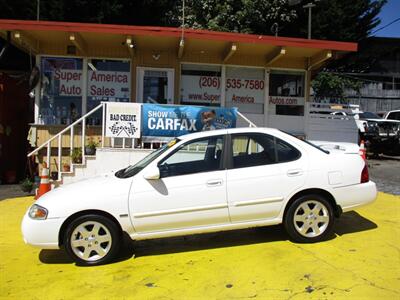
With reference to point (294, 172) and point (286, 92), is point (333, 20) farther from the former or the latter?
point (294, 172)

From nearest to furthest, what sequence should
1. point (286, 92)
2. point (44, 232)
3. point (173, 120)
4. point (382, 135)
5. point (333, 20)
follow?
point (44, 232), point (173, 120), point (286, 92), point (382, 135), point (333, 20)

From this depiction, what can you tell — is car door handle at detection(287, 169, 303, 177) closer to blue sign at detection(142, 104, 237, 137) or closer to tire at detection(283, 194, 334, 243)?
tire at detection(283, 194, 334, 243)

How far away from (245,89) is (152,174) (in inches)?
266

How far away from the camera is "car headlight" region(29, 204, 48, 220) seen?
5.29m

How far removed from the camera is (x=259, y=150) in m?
5.96

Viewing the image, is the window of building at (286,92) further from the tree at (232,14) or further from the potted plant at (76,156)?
the tree at (232,14)

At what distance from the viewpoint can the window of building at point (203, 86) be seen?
11.5m

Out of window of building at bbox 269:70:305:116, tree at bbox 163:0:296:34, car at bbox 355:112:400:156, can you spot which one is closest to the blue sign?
window of building at bbox 269:70:305:116

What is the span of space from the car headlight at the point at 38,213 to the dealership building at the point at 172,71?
5.47m

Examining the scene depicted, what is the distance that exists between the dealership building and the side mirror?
513cm

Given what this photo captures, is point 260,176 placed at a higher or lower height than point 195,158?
lower

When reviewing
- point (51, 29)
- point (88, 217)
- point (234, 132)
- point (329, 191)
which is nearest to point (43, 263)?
point (88, 217)

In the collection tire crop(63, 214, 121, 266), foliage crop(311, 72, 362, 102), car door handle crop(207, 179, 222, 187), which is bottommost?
tire crop(63, 214, 121, 266)

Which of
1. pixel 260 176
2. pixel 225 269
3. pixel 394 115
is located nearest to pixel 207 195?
pixel 260 176
